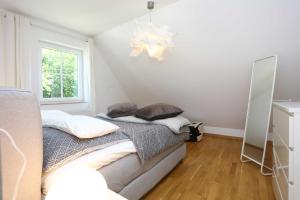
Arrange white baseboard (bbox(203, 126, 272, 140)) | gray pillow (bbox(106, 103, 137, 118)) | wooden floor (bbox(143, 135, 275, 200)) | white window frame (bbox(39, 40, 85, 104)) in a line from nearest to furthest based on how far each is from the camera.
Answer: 1. wooden floor (bbox(143, 135, 275, 200))
2. gray pillow (bbox(106, 103, 137, 118))
3. white window frame (bbox(39, 40, 85, 104))
4. white baseboard (bbox(203, 126, 272, 140))

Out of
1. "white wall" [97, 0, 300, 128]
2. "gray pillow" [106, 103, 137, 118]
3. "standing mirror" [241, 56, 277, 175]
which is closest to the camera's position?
"white wall" [97, 0, 300, 128]

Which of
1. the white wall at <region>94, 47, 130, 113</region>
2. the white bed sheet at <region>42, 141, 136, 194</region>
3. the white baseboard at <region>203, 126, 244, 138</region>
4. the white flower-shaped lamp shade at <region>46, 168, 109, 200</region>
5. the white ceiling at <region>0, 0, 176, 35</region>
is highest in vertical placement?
the white ceiling at <region>0, 0, 176, 35</region>

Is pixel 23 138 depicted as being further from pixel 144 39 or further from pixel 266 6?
pixel 266 6

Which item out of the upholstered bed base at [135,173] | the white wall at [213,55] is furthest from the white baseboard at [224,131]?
the upholstered bed base at [135,173]

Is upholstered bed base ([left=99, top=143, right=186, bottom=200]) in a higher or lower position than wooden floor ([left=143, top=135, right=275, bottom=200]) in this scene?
higher

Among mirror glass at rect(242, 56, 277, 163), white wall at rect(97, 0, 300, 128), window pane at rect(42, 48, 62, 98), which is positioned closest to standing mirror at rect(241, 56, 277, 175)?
mirror glass at rect(242, 56, 277, 163)

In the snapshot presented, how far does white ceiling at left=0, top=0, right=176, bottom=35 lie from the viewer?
224 cm

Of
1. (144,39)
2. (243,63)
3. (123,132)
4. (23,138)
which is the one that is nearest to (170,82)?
(243,63)

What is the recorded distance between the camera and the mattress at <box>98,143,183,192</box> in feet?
4.38

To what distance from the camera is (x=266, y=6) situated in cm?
222

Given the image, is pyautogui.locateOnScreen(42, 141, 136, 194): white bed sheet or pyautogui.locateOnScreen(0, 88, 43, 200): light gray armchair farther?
pyautogui.locateOnScreen(42, 141, 136, 194): white bed sheet

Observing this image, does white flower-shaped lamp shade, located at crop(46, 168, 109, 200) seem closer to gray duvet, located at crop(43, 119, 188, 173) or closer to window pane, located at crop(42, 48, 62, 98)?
gray duvet, located at crop(43, 119, 188, 173)

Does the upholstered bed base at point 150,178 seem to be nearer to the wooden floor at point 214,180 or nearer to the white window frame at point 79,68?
the wooden floor at point 214,180

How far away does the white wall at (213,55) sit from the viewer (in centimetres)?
235
